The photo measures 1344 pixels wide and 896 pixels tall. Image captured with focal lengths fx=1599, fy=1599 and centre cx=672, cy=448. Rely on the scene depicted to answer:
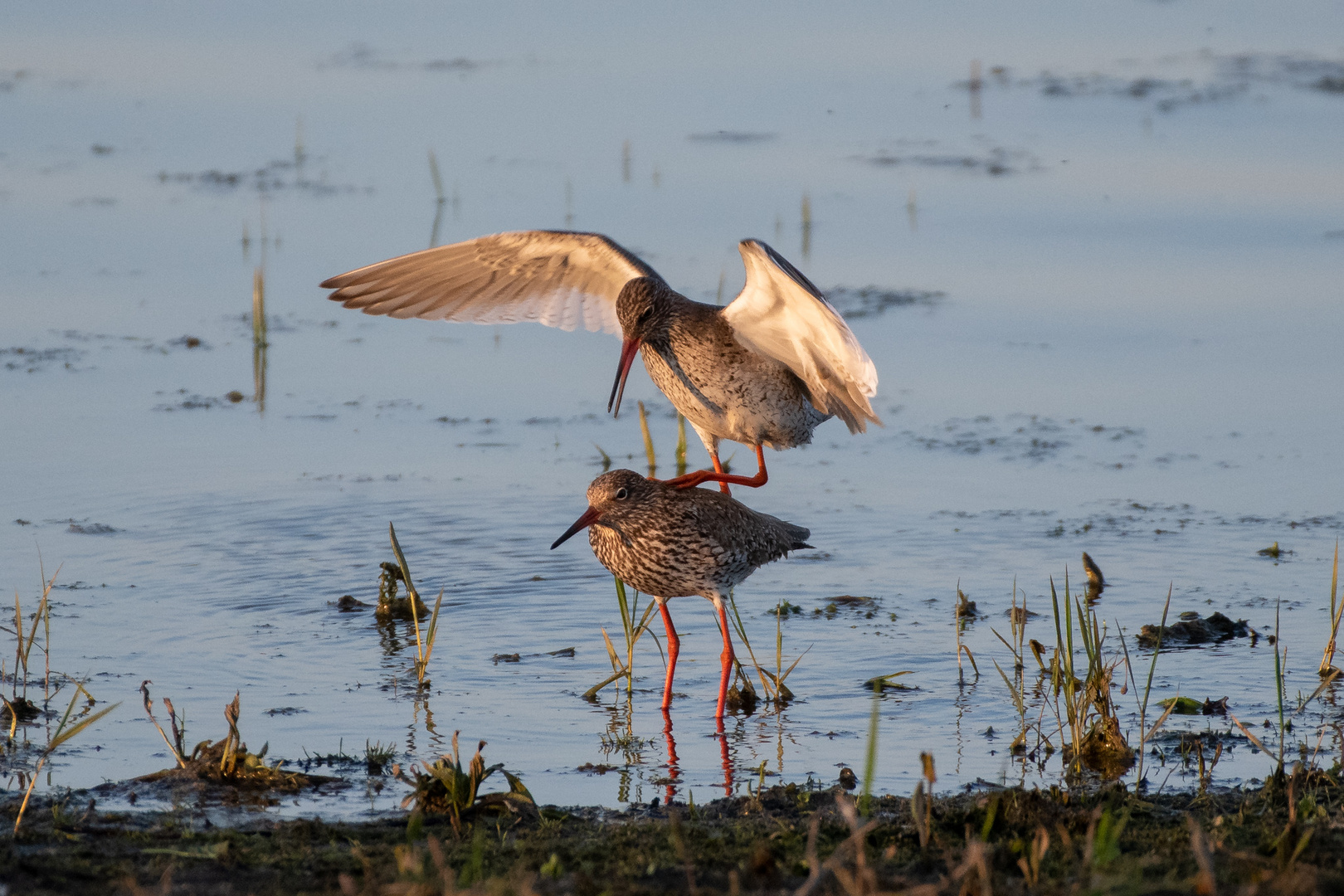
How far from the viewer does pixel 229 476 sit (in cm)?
900

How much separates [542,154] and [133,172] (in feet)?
12.1

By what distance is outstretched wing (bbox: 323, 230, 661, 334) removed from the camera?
26.1ft

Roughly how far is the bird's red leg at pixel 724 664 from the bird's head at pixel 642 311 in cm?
130

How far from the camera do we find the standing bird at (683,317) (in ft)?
22.4

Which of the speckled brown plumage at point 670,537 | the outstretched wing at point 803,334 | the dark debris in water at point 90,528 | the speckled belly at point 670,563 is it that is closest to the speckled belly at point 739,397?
the outstretched wing at point 803,334

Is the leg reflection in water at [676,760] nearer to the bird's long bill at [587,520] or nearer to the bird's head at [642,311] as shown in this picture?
the bird's long bill at [587,520]

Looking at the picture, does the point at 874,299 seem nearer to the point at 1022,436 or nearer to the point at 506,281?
the point at 1022,436

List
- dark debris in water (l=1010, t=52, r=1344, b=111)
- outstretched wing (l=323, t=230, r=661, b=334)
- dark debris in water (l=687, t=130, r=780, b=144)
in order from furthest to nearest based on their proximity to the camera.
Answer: dark debris in water (l=1010, t=52, r=1344, b=111)
dark debris in water (l=687, t=130, r=780, b=144)
outstretched wing (l=323, t=230, r=661, b=334)

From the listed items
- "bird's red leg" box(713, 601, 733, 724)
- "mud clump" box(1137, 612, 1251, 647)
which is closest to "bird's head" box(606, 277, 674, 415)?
"bird's red leg" box(713, 601, 733, 724)

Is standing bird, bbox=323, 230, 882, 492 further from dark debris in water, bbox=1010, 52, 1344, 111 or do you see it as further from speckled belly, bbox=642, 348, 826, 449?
dark debris in water, bbox=1010, 52, 1344, 111

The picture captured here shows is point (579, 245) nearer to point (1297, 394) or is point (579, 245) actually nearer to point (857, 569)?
point (857, 569)

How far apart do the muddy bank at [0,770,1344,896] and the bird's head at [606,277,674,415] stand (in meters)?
2.89

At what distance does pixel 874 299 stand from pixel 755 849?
24.5 feet

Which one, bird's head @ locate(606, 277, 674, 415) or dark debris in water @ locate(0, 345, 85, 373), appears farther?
dark debris in water @ locate(0, 345, 85, 373)
